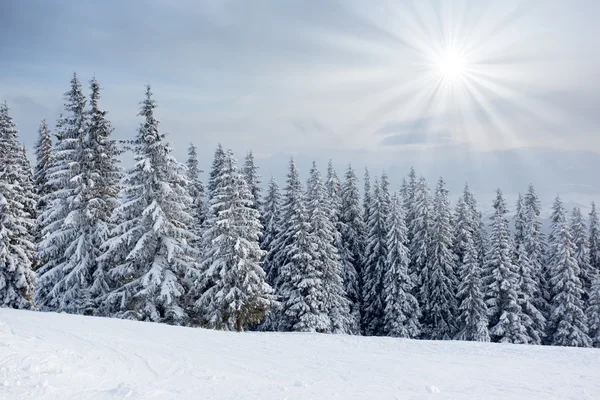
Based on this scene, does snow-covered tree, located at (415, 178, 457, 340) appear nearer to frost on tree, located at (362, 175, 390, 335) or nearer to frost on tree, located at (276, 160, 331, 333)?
frost on tree, located at (362, 175, 390, 335)

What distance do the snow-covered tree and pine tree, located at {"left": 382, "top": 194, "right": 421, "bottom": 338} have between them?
221 cm

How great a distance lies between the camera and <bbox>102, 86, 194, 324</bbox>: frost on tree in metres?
21.4

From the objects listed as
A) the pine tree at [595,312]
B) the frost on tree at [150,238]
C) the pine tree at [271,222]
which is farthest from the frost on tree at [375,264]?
the frost on tree at [150,238]

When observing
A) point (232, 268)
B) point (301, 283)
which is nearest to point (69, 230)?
point (232, 268)

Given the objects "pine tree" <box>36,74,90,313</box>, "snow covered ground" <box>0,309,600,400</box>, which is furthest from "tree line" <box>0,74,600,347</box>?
"snow covered ground" <box>0,309,600,400</box>

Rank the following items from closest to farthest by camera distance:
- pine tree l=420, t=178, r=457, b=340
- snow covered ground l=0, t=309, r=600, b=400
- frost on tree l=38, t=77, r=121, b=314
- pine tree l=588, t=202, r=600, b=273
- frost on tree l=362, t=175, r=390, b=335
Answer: snow covered ground l=0, t=309, r=600, b=400 → frost on tree l=38, t=77, r=121, b=314 → pine tree l=420, t=178, r=457, b=340 → frost on tree l=362, t=175, r=390, b=335 → pine tree l=588, t=202, r=600, b=273

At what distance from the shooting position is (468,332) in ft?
128

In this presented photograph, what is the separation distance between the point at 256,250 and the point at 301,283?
26.5 feet

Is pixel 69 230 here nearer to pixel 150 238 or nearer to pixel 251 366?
pixel 150 238

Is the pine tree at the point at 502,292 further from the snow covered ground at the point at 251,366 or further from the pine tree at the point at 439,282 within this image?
the snow covered ground at the point at 251,366

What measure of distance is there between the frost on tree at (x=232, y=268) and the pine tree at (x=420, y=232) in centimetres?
2175

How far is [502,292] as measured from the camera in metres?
38.4

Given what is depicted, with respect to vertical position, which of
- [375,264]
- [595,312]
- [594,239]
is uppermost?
[594,239]

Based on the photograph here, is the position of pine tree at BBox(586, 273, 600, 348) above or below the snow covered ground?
below
